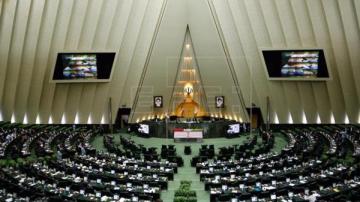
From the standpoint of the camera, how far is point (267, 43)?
3459 centimetres

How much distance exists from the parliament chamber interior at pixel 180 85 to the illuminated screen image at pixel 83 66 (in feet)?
0.25

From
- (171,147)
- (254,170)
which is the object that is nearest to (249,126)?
(171,147)

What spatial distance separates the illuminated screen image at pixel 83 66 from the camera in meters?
35.0

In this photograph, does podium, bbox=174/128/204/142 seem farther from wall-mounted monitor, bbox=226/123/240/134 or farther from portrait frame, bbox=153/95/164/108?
portrait frame, bbox=153/95/164/108

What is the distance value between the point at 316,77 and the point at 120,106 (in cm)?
1644

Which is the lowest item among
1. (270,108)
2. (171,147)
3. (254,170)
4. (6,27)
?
(254,170)

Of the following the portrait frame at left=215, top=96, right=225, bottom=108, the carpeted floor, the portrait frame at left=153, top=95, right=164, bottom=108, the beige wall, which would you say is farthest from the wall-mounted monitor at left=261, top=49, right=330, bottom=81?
the portrait frame at left=153, top=95, right=164, bottom=108

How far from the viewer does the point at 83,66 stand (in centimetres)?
3538

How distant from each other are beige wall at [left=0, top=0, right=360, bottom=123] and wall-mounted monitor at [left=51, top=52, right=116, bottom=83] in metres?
0.66

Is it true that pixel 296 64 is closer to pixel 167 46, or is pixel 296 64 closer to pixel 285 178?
pixel 167 46

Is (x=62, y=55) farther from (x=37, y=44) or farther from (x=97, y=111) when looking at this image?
(x=97, y=111)

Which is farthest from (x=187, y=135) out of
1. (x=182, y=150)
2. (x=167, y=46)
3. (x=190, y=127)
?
(x=167, y=46)

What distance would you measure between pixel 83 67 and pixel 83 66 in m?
0.10

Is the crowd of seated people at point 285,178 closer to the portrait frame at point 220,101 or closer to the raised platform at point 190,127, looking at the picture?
the raised platform at point 190,127
